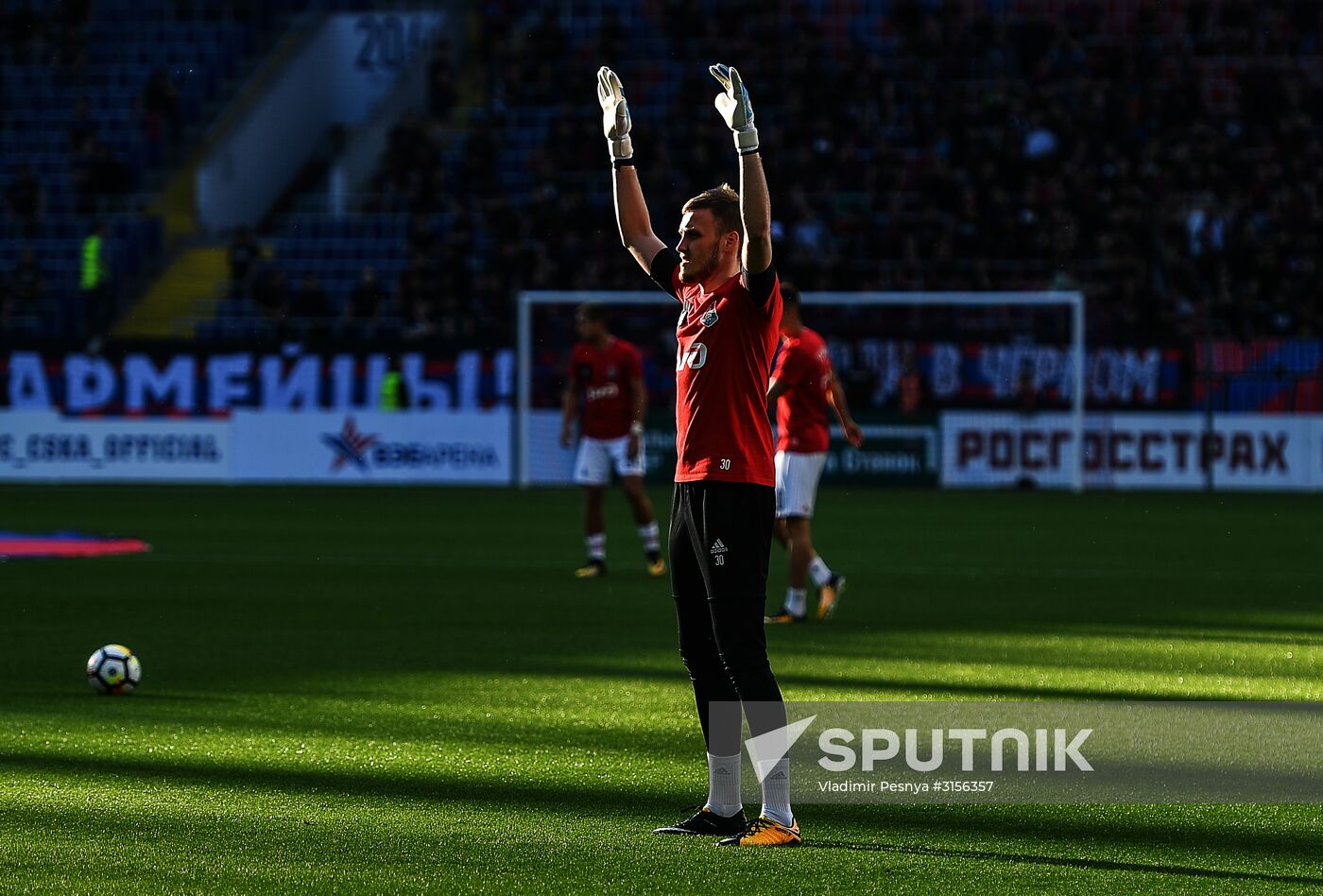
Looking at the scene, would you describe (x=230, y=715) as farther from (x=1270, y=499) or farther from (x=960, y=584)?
(x=1270, y=499)

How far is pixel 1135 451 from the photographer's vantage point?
102 feet

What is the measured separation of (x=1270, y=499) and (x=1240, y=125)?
10.7m

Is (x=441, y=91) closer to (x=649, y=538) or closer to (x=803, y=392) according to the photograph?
(x=649, y=538)

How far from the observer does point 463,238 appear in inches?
1454

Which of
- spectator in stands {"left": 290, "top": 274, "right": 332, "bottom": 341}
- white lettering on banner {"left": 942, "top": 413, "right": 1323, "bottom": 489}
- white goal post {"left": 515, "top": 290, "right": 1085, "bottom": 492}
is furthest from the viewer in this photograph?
spectator in stands {"left": 290, "top": 274, "right": 332, "bottom": 341}

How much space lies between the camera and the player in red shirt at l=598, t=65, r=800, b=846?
6.61 meters

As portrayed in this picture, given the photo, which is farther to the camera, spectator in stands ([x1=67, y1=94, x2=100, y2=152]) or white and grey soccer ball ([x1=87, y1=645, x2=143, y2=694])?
spectator in stands ([x1=67, y1=94, x2=100, y2=152])

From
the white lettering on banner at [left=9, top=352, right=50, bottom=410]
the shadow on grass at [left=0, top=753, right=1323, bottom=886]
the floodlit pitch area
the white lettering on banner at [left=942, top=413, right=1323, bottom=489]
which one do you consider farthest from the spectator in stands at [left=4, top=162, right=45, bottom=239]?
the shadow on grass at [left=0, top=753, right=1323, bottom=886]

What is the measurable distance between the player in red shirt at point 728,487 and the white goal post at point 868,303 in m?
24.5

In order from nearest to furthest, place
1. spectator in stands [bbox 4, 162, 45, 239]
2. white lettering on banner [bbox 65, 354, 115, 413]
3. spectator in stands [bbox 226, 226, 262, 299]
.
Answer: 1. white lettering on banner [bbox 65, 354, 115, 413]
2. spectator in stands [bbox 226, 226, 262, 299]
3. spectator in stands [bbox 4, 162, 45, 239]

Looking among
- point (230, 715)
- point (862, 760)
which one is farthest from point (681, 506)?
→ point (230, 715)

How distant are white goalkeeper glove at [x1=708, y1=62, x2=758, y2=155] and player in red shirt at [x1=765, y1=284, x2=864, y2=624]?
690cm

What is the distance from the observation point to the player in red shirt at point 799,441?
13.8m
